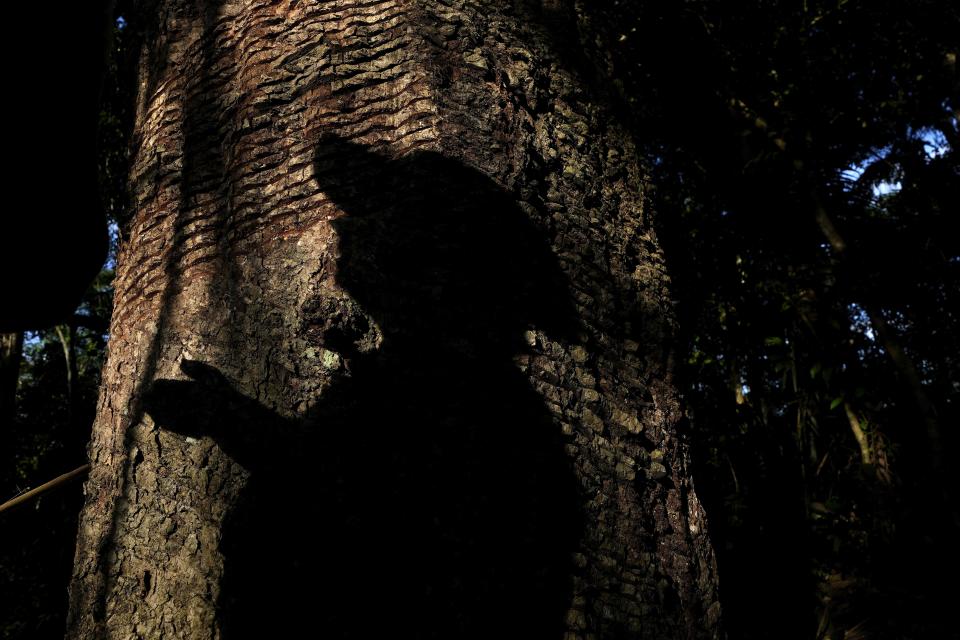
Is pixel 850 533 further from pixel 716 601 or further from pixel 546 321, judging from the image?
pixel 546 321

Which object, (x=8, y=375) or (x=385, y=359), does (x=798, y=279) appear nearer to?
(x=385, y=359)

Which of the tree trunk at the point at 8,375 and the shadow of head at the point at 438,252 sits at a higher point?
the tree trunk at the point at 8,375

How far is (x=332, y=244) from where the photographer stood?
130 cm

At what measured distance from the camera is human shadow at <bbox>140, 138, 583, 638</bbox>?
108cm

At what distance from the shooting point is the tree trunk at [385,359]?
44.1 inches

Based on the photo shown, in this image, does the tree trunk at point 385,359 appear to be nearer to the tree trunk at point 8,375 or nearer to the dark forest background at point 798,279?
the dark forest background at point 798,279

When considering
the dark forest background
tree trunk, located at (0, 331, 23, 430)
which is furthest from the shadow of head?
tree trunk, located at (0, 331, 23, 430)

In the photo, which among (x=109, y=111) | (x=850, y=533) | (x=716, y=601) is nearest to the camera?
(x=716, y=601)

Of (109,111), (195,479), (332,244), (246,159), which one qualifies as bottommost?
(195,479)

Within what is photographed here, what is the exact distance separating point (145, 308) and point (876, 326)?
475 centimetres

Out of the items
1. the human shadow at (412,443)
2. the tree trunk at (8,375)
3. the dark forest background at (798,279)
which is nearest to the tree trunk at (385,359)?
the human shadow at (412,443)

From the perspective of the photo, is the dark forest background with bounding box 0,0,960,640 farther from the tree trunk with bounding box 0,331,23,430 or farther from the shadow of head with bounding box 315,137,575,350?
the shadow of head with bounding box 315,137,575,350

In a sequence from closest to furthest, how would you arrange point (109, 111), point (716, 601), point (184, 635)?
point (184, 635)
point (716, 601)
point (109, 111)

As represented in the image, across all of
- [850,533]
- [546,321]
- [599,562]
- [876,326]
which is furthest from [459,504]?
[876,326]
